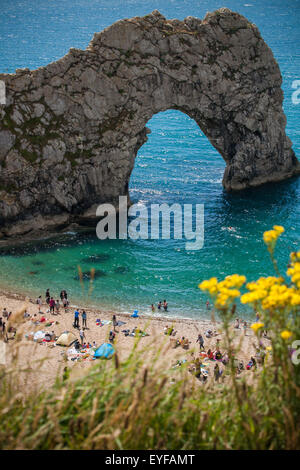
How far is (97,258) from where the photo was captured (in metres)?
52.3

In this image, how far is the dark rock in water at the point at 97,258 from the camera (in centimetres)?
5156

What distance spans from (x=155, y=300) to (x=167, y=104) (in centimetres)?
2757

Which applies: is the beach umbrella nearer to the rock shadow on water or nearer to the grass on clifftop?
the rock shadow on water

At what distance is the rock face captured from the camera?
175 ft

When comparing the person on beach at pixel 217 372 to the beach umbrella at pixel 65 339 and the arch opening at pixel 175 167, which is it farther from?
the arch opening at pixel 175 167

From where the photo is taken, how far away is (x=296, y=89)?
12350 cm

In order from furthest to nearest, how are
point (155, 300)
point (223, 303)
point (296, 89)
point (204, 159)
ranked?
point (296, 89) < point (204, 159) < point (155, 300) < point (223, 303)

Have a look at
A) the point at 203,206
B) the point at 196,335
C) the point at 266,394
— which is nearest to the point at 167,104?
the point at 203,206

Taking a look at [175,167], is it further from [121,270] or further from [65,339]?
[65,339]

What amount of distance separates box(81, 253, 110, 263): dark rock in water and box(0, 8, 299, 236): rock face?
7.25 metres

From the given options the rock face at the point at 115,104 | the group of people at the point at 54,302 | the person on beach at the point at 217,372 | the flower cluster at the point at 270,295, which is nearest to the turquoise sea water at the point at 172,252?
the group of people at the point at 54,302

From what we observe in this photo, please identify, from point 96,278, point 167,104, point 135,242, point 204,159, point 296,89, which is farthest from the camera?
point 296,89

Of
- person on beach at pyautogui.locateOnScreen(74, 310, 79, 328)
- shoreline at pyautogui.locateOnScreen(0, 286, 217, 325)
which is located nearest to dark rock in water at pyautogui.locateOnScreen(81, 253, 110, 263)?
shoreline at pyautogui.locateOnScreen(0, 286, 217, 325)

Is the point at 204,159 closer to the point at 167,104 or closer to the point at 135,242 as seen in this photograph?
the point at 167,104
